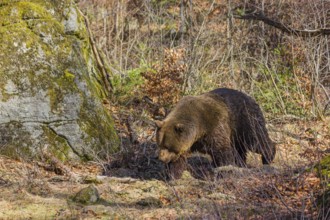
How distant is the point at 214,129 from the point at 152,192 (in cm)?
188

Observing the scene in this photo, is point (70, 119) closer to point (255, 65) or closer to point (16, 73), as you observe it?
point (16, 73)

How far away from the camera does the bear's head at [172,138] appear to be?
26.9 ft

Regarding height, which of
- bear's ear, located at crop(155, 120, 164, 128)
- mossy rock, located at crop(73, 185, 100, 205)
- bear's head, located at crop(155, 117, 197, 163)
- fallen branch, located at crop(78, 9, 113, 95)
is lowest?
mossy rock, located at crop(73, 185, 100, 205)

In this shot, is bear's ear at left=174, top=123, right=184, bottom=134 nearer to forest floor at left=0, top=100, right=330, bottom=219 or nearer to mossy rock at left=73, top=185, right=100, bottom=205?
forest floor at left=0, top=100, right=330, bottom=219

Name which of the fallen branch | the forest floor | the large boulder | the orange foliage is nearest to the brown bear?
the forest floor

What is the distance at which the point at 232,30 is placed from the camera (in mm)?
14258

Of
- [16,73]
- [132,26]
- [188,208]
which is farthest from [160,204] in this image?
[132,26]

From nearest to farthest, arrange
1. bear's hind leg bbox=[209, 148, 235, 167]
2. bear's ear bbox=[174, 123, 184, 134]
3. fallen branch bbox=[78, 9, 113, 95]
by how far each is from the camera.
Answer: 1. bear's ear bbox=[174, 123, 184, 134]
2. bear's hind leg bbox=[209, 148, 235, 167]
3. fallen branch bbox=[78, 9, 113, 95]

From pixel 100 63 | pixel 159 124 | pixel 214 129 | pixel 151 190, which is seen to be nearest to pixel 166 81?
pixel 100 63

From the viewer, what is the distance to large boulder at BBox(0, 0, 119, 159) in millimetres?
8820

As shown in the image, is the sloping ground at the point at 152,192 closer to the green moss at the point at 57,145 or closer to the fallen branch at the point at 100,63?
the green moss at the point at 57,145

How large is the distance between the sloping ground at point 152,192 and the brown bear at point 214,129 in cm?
39

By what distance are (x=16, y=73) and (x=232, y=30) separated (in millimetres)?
6828

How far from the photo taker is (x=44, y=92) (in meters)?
9.10
